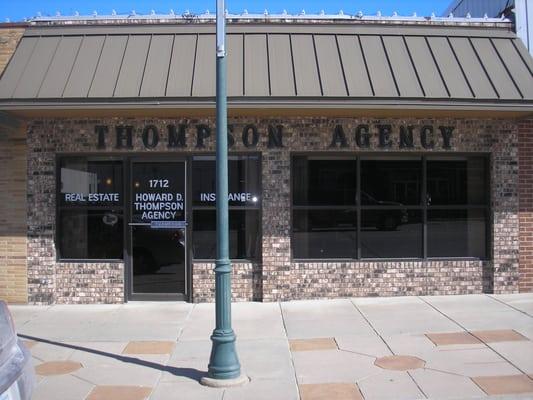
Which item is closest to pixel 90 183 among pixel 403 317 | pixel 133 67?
pixel 133 67

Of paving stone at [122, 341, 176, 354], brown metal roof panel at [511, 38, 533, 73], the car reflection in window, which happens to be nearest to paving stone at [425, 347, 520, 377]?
paving stone at [122, 341, 176, 354]

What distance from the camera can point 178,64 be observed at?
9125mm

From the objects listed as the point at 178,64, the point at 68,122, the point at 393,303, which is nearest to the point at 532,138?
the point at 393,303

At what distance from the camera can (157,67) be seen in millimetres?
9094

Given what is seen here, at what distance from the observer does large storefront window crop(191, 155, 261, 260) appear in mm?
9664

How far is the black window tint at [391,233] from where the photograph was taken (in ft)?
32.2

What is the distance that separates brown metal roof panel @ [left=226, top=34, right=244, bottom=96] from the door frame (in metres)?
1.58

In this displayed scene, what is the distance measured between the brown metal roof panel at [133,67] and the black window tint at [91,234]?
2102 mm

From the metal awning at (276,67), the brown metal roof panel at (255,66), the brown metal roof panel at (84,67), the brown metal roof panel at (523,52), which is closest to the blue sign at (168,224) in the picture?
the metal awning at (276,67)

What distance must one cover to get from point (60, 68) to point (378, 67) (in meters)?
4.96

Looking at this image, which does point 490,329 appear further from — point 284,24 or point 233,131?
point 284,24

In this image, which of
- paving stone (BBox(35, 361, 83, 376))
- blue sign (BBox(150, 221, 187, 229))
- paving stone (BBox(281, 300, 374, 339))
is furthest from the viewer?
blue sign (BBox(150, 221, 187, 229))

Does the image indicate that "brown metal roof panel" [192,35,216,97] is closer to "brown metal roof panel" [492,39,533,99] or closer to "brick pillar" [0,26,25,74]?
"brick pillar" [0,26,25,74]

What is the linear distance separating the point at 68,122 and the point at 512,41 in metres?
7.45
